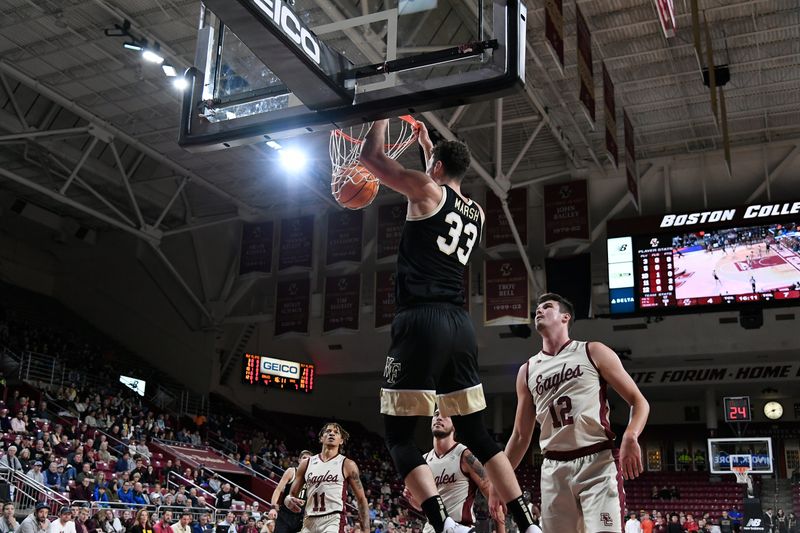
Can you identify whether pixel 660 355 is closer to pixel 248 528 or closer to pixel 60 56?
pixel 248 528

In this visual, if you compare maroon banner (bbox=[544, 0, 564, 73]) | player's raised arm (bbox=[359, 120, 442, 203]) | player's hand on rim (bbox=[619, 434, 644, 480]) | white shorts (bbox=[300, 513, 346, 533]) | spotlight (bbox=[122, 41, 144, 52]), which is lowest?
white shorts (bbox=[300, 513, 346, 533])

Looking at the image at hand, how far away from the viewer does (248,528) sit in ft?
61.3

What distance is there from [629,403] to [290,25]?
2.97m

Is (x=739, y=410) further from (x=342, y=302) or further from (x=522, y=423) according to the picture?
(x=522, y=423)

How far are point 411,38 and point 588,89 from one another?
1075 centimetres

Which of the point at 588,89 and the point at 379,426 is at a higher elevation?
the point at 588,89

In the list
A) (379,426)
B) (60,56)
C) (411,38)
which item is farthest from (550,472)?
(379,426)

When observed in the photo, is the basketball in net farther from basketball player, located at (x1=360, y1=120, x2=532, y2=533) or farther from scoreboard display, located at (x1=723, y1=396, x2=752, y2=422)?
scoreboard display, located at (x1=723, y1=396, x2=752, y2=422)

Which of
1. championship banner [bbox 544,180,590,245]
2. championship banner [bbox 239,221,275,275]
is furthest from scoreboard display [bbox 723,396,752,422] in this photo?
championship banner [bbox 239,221,275,275]

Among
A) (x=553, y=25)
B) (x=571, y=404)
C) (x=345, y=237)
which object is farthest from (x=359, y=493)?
(x=345, y=237)

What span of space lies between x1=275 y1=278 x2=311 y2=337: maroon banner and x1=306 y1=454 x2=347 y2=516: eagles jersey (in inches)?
717

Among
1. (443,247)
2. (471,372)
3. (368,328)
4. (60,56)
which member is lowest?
(471,372)

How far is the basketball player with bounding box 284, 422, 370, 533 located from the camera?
9.11 meters

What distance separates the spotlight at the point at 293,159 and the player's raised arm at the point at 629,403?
18555mm
